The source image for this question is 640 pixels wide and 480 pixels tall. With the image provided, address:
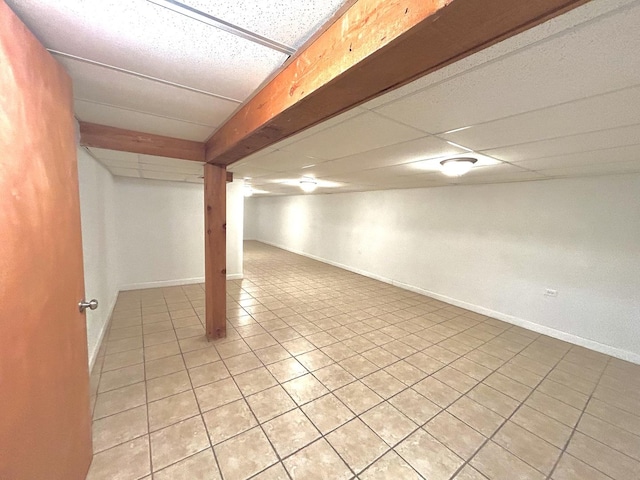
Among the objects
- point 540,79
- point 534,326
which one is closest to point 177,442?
point 540,79

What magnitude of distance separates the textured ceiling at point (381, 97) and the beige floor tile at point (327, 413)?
2.06m

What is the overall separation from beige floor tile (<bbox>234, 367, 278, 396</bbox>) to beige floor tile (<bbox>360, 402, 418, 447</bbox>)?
2.75 feet

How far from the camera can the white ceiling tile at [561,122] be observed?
118cm

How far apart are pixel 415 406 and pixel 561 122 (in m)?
2.15

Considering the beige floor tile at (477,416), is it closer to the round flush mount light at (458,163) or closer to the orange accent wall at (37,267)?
the round flush mount light at (458,163)

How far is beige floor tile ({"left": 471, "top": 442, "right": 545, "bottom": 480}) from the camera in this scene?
150 cm

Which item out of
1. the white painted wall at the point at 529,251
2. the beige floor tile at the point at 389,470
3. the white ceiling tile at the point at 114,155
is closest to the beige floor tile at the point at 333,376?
the beige floor tile at the point at 389,470

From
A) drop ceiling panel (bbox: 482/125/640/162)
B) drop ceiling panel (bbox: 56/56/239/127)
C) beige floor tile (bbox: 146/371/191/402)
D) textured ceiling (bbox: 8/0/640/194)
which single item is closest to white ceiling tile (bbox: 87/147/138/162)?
textured ceiling (bbox: 8/0/640/194)

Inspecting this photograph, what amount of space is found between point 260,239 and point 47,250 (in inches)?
401

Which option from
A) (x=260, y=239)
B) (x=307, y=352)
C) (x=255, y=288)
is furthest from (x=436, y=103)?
(x=260, y=239)

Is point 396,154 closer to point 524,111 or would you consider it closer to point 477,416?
point 524,111

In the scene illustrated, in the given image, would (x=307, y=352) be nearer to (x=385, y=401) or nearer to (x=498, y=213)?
(x=385, y=401)

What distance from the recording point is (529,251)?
11.5 ft

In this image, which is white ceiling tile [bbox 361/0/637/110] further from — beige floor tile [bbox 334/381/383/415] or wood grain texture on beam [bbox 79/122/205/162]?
beige floor tile [bbox 334/381/383/415]
